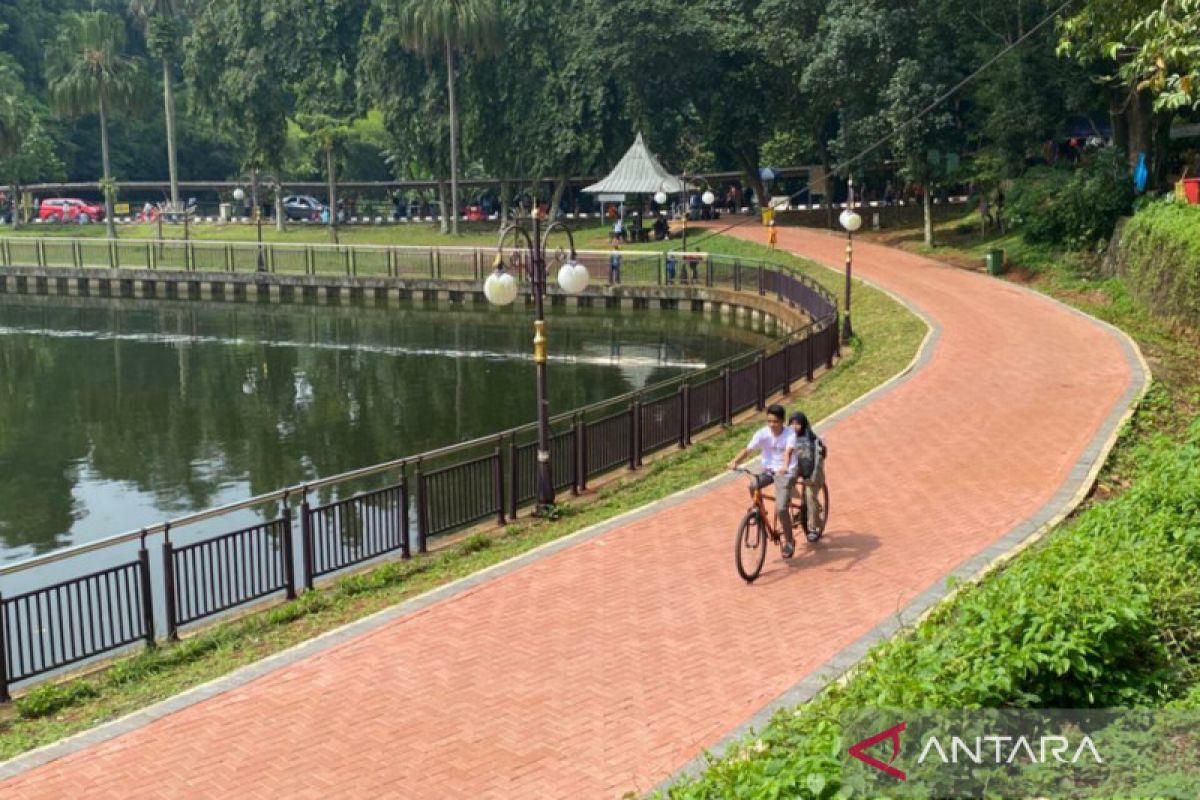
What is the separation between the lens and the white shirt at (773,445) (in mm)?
12578

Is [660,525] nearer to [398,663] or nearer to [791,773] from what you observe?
[398,663]

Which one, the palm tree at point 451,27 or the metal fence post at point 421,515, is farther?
the palm tree at point 451,27

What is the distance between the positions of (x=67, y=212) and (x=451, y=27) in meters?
34.0

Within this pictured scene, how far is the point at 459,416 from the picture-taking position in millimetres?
27203

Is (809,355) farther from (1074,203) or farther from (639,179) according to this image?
(639,179)

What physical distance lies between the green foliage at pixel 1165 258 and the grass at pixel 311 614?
24.7 feet

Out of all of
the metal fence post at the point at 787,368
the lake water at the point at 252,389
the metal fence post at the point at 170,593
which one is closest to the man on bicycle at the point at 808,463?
the metal fence post at the point at 170,593

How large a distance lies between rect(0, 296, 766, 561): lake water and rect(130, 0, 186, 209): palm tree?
21730 mm

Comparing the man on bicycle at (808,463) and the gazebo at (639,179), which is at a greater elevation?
the gazebo at (639,179)

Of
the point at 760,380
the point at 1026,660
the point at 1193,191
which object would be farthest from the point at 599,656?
the point at 1193,191

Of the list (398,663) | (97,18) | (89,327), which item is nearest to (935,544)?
(398,663)

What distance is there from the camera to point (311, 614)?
1309 cm

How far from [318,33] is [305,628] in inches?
2434

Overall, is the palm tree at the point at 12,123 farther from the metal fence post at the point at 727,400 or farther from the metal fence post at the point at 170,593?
the metal fence post at the point at 170,593
